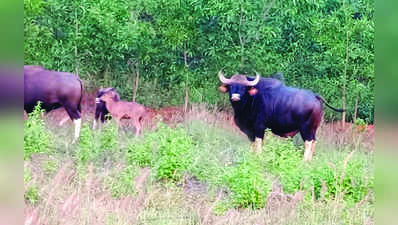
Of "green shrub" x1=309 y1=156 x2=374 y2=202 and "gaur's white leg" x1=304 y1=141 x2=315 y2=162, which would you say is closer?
"green shrub" x1=309 y1=156 x2=374 y2=202

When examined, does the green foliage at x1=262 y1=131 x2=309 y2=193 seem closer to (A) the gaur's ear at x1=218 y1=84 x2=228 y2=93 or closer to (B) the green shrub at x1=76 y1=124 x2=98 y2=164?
(A) the gaur's ear at x1=218 y1=84 x2=228 y2=93

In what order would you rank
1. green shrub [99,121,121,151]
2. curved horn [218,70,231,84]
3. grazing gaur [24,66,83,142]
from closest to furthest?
green shrub [99,121,121,151], grazing gaur [24,66,83,142], curved horn [218,70,231,84]

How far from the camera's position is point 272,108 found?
4.19m

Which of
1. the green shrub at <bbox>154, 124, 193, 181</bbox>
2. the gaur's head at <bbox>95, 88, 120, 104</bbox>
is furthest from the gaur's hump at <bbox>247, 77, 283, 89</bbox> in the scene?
the gaur's head at <bbox>95, 88, 120, 104</bbox>

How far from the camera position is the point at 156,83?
4027 millimetres

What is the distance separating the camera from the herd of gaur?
3883 mm

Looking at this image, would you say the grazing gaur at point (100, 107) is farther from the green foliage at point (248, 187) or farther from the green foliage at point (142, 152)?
the green foliage at point (248, 187)

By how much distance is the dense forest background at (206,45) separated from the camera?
3941 mm

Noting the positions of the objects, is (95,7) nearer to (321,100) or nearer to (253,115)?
(253,115)

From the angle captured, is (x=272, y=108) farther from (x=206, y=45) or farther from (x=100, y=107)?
(x=100, y=107)

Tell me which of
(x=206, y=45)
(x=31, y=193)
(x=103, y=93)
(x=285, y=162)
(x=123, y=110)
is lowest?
(x=31, y=193)

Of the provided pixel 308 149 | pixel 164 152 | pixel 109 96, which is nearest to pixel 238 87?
pixel 308 149

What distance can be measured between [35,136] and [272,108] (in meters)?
1.85
